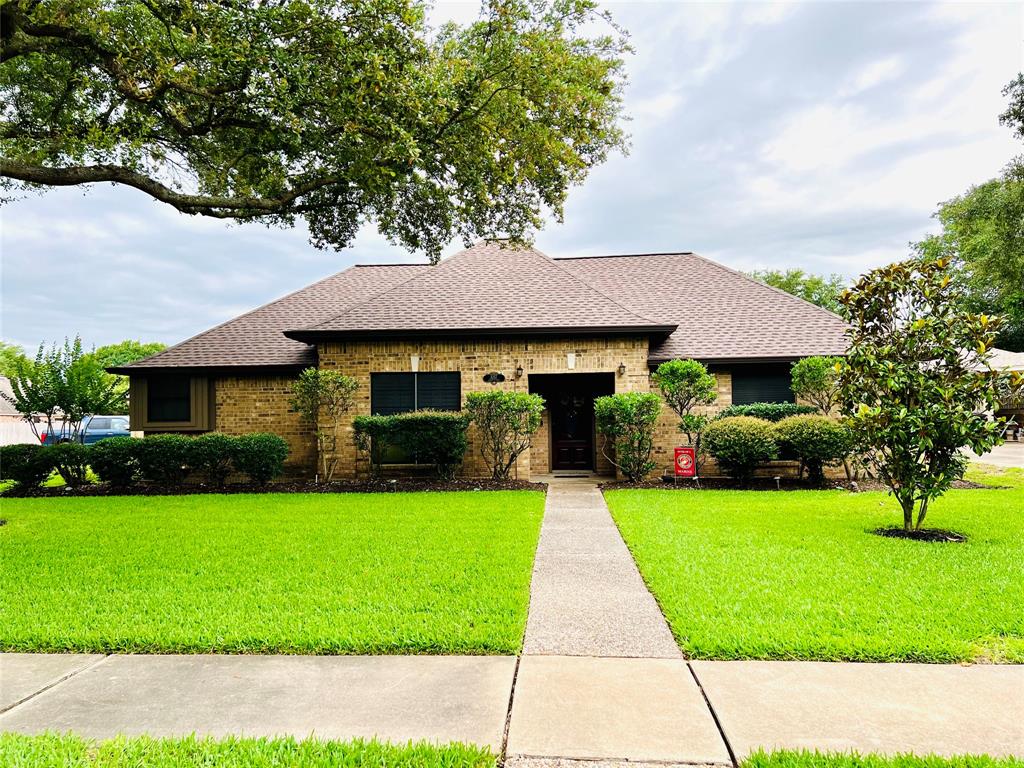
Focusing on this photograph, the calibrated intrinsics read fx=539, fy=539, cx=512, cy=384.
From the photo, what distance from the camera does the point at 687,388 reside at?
37.1ft

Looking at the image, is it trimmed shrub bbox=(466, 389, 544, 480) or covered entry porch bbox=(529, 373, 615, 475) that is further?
covered entry porch bbox=(529, 373, 615, 475)

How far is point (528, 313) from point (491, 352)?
51.4 inches

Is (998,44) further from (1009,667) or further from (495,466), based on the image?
(1009,667)

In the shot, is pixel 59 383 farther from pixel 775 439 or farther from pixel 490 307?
pixel 775 439

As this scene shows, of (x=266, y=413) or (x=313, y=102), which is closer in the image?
(x=313, y=102)

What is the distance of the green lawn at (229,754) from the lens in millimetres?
2324

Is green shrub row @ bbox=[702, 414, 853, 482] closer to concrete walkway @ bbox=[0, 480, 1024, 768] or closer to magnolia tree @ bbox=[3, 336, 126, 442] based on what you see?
concrete walkway @ bbox=[0, 480, 1024, 768]

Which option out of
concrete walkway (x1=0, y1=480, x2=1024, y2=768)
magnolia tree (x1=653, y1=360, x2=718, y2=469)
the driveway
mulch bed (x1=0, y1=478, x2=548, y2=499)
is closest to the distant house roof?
magnolia tree (x1=653, y1=360, x2=718, y2=469)

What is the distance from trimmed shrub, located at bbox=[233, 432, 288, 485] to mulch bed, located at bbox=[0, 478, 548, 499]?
1.06 feet

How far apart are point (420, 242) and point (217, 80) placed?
4.64 meters

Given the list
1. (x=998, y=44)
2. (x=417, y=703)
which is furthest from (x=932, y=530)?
(x=998, y=44)

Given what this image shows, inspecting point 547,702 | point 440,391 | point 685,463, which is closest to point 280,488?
point 440,391

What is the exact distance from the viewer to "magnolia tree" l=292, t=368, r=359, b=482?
11883 mm

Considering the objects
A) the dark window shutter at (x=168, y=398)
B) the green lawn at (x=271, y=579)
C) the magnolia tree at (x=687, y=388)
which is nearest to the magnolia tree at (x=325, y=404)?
the dark window shutter at (x=168, y=398)
